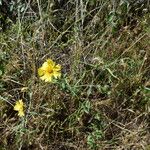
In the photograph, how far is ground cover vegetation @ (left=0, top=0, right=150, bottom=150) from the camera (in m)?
2.43

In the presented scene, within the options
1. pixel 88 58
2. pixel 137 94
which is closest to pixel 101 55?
pixel 88 58

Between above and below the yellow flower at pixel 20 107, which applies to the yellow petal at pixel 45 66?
above

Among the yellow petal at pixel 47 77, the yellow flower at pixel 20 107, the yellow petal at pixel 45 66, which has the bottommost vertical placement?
the yellow flower at pixel 20 107

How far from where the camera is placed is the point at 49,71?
7.77 ft

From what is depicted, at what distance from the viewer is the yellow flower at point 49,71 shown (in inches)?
93.4

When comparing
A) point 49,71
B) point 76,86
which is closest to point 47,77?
point 49,71

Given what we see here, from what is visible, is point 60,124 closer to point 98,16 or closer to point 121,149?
point 121,149

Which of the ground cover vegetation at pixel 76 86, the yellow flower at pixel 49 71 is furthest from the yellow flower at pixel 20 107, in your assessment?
the yellow flower at pixel 49 71

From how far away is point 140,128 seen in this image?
248 centimetres

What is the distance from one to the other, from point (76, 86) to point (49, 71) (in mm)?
186

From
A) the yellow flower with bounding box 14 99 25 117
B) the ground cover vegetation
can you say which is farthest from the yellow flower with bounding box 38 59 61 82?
the yellow flower with bounding box 14 99 25 117

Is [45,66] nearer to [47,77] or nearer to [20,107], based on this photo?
[47,77]

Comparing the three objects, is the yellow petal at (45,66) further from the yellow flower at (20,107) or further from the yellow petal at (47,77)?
the yellow flower at (20,107)

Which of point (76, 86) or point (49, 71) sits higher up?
point (49, 71)
